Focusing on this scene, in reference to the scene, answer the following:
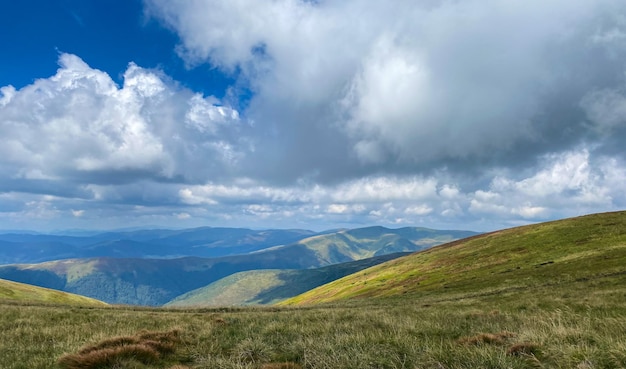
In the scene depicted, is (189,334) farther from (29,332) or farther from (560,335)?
(560,335)

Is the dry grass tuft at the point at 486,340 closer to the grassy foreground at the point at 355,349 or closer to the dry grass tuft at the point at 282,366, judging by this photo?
the grassy foreground at the point at 355,349

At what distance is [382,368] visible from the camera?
7273mm

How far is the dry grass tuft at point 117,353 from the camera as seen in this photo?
27.1 ft

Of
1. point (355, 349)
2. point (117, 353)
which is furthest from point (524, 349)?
point (117, 353)

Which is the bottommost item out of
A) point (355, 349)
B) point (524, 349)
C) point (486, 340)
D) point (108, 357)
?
point (486, 340)

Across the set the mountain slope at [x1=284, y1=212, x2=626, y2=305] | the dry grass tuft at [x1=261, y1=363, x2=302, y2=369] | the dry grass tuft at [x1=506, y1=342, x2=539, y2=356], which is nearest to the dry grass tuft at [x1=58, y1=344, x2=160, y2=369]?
the dry grass tuft at [x1=261, y1=363, x2=302, y2=369]

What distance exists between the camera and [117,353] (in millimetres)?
8789

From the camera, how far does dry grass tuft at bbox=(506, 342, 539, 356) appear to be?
818cm

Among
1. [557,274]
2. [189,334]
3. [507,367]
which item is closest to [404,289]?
[557,274]

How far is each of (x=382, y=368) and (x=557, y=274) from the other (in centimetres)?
5317

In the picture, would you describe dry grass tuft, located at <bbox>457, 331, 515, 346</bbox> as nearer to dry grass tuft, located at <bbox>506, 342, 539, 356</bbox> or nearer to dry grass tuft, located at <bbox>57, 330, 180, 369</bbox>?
dry grass tuft, located at <bbox>506, 342, 539, 356</bbox>

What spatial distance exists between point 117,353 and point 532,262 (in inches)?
2805

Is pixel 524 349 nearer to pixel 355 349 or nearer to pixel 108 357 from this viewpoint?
pixel 355 349

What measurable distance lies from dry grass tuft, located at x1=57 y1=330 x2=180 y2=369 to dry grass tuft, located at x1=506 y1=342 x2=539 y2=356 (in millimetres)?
9122
